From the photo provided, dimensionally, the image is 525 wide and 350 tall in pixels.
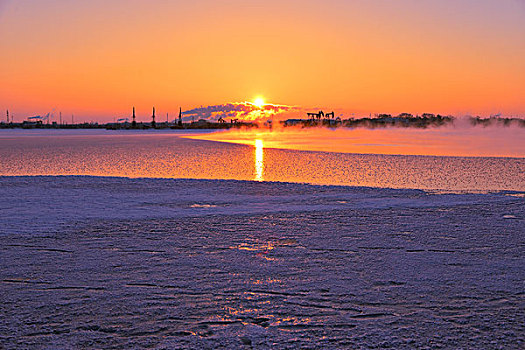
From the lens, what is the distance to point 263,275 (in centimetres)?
520

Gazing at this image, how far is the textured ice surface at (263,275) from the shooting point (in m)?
3.76

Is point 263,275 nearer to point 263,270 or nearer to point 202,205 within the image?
point 263,270

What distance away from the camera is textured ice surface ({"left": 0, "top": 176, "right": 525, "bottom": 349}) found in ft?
12.3

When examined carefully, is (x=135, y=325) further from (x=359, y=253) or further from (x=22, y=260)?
(x=359, y=253)

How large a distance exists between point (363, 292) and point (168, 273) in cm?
203

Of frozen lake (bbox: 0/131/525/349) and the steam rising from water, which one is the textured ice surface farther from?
the steam rising from water

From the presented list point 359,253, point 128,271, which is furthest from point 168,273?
point 359,253

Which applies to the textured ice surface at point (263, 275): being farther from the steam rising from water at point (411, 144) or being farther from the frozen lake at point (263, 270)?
the steam rising from water at point (411, 144)

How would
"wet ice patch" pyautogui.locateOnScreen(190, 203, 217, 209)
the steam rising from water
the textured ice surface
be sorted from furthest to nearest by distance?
1. the steam rising from water
2. "wet ice patch" pyautogui.locateOnScreen(190, 203, 217, 209)
3. the textured ice surface

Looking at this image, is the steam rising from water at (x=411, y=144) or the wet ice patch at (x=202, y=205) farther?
the steam rising from water at (x=411, y=144)

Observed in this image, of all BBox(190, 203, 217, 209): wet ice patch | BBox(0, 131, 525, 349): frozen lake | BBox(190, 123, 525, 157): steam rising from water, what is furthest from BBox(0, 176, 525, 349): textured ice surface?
BBox(190, 123, 525, 157): steam rising from water

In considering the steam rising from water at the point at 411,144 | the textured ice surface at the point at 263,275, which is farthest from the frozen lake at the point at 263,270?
the steam rising from water at the point at 411,144

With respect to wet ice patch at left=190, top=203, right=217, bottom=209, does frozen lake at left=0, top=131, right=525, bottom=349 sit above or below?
below

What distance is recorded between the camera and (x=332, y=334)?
12.2ft
